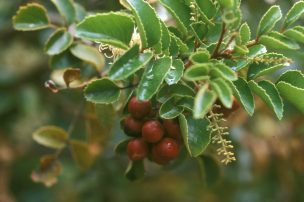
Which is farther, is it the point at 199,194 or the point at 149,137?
the point at 199,194

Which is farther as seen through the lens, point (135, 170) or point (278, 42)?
point (135, 170)

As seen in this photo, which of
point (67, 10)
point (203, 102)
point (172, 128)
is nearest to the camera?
point (203, 102)

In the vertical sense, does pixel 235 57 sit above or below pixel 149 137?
above

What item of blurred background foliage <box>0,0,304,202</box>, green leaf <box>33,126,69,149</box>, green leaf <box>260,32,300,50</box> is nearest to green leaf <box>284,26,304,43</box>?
green leaf <box>260,32,300,50</box>

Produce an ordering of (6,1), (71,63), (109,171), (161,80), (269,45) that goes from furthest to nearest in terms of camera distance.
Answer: (6,1), (109,171), (71,63), (269,45), (161,80)

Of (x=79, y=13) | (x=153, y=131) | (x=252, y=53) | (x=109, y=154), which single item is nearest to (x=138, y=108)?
(x=153, y=131)

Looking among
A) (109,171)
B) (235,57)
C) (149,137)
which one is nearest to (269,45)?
(235,57)

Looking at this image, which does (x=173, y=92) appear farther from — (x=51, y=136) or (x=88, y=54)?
(x=51, y=136)

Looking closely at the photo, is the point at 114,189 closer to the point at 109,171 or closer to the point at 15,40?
the point at 109,171
